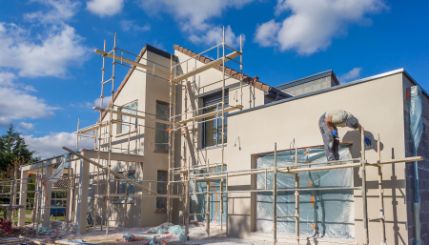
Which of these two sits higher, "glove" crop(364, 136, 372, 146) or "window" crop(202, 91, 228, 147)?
"window" crop(202, 91, 228, 147)

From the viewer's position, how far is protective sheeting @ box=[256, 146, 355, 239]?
30.6ft

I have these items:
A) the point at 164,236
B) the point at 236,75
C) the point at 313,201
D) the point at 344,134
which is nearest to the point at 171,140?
the point at 236,75

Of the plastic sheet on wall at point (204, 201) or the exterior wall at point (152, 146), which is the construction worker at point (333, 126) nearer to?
the plastic sheet on wall at point (204, 201)

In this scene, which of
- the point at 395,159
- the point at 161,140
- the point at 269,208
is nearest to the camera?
the point at 395,159

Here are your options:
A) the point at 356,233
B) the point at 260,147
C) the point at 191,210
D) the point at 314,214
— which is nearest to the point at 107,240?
the point at 191,210

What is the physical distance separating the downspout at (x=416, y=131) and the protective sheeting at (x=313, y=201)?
4.41 ft

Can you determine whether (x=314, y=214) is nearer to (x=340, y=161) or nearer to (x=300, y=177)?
(x=300, y=177)

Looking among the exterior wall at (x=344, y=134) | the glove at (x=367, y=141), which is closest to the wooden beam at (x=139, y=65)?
the exterior wall at (x=344, y=134)

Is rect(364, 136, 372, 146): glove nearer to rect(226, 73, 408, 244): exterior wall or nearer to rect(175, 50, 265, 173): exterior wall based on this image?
rect(226, 73, 408, 244): exterior wall

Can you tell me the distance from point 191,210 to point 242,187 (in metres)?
4.34

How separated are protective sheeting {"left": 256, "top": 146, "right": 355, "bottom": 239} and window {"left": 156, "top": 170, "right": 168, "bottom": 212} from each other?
5502 mm

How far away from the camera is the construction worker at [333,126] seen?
28.7 ft

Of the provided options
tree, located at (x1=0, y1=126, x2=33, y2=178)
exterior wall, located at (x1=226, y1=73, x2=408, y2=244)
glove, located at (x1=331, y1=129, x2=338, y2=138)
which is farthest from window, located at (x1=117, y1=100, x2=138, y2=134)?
tree, located at (x1=0, y1=126, x2=33, y2=178)

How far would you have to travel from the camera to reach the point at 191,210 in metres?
15.2
